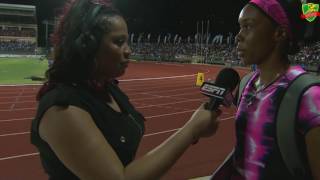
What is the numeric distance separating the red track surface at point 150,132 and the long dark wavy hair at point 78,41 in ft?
15.3

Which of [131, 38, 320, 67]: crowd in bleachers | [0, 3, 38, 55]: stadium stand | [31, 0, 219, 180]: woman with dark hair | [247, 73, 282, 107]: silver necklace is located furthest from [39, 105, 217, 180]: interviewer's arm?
[0, 3, 38, 55]: stadium stand

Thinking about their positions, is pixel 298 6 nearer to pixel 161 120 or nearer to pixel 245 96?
pixel 245 96

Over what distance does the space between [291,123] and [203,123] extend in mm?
376

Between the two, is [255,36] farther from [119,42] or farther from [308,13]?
[308,13]

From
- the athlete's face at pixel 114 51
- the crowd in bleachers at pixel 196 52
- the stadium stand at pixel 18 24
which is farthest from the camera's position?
the stadium stand at pixel 18 24

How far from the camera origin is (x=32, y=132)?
1.65 meters

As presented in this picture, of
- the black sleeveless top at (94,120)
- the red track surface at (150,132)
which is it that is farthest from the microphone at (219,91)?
the red track surface at (150,132)

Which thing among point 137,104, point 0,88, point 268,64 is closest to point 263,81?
point 268,64

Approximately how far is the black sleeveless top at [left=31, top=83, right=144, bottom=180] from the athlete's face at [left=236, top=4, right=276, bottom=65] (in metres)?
0.63

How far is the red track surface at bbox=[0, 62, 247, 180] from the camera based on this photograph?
6.62 m

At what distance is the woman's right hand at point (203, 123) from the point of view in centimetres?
160

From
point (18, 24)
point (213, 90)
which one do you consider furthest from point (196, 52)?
point (213, 90)

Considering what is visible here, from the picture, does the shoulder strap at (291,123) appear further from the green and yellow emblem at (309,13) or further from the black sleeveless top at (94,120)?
the black sleeveless top at (94,120)

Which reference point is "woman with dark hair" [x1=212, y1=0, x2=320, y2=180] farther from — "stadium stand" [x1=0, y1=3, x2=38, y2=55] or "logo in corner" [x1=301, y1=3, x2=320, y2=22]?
"stadium stand" [x1=0, y1=3, x2=38, y2=55]
